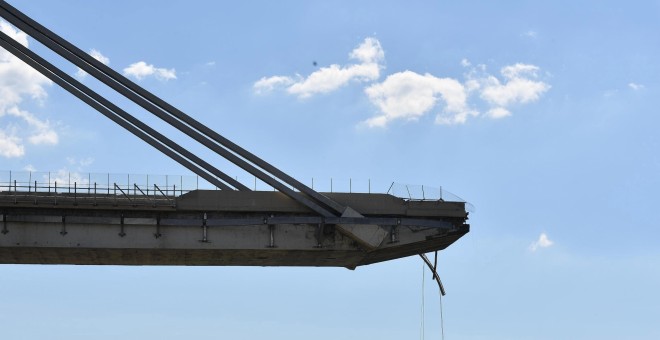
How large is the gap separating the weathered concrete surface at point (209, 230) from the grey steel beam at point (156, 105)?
1135mm

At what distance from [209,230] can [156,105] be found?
815 centimetres

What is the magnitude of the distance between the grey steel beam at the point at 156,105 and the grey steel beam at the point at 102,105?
1.04 meters

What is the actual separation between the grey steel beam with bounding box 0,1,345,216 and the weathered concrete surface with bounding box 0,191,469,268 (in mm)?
1135

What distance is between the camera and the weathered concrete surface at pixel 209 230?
1873 inches

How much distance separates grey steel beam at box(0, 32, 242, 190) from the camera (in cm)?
4988

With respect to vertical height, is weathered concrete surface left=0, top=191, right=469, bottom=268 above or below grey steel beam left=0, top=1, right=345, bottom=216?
below

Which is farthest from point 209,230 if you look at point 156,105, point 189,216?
point 156,105

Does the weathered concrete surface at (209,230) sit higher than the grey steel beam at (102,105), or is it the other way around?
the grey steel beam at (102,105)

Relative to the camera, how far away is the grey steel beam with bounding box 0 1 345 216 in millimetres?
49500

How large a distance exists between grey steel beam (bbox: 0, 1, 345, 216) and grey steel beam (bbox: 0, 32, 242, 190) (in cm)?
104

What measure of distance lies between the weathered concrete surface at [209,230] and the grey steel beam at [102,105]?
2.11 metres

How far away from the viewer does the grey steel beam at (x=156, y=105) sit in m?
49.5

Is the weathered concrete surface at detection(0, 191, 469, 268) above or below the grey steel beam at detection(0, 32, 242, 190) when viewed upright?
below

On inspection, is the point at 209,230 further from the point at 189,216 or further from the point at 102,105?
the point at 102,105
